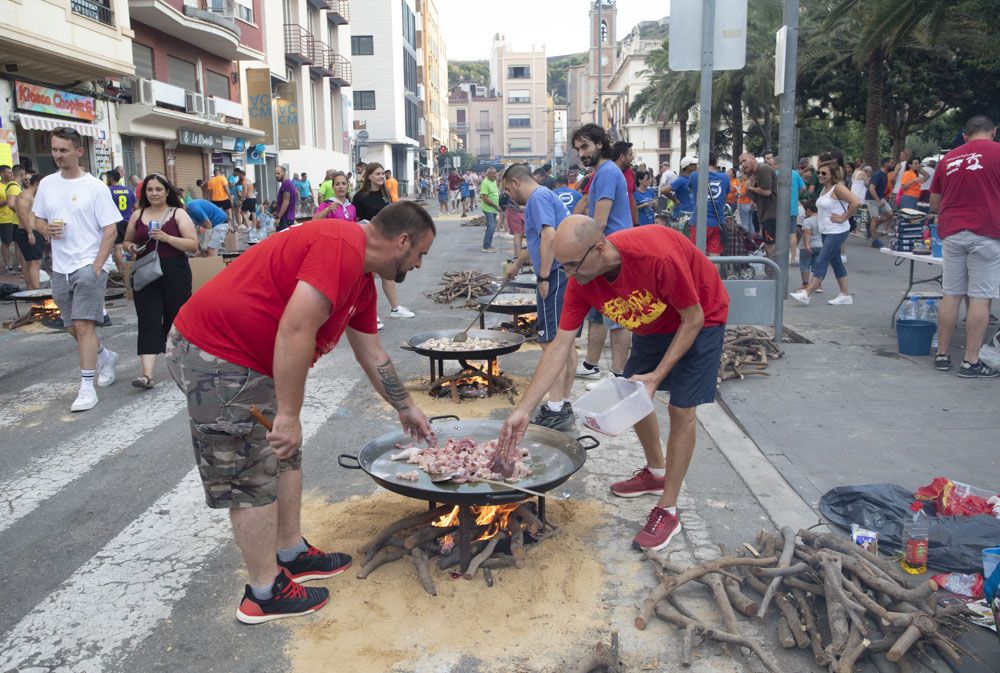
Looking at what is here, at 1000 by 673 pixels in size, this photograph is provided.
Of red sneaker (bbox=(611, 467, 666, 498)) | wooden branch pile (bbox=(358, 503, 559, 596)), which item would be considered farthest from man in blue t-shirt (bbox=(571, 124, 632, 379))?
wooden branch pile (bbox=(358, 503, 559, 596))

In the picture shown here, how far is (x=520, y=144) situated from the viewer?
417ft

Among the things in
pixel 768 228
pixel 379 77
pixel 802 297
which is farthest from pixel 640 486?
pixel 379 77

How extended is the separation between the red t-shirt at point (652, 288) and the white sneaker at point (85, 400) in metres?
4.63

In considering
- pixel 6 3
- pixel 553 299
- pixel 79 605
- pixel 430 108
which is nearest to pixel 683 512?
pixel 553 299

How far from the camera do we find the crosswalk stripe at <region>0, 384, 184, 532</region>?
4.94 m

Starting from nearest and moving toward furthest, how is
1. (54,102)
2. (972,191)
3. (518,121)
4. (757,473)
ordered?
(757,473), (972,191), (54,102), (518,121)

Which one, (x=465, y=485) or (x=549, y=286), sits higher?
(x=549, y=286)

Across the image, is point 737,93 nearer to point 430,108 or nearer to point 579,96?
point 430,108

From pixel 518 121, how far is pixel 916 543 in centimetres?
12822

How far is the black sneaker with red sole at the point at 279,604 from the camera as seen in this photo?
3518mm

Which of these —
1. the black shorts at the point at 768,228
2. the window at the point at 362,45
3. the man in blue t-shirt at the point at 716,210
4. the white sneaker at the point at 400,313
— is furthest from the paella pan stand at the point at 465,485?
the window at the point at 362,45

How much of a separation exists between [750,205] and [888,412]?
926 cm

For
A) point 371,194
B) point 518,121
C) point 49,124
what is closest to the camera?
point 371,194

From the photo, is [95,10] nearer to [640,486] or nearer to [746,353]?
[746,353]
